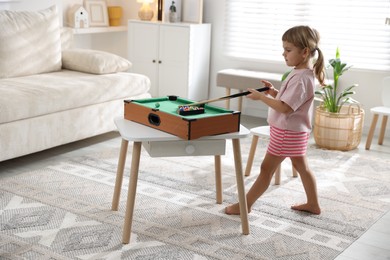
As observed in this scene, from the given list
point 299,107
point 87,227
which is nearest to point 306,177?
point 299,107

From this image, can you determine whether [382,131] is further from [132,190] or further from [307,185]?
[132,190]

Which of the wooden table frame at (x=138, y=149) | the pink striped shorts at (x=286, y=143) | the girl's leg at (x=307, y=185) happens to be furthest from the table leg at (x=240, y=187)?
the girl's leg at (x=307, y=185)

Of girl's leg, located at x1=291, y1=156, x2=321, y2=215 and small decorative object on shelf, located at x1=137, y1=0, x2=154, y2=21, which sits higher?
small decorative object on shelf, located at x1=137, y1=0, x2=154, y2=21

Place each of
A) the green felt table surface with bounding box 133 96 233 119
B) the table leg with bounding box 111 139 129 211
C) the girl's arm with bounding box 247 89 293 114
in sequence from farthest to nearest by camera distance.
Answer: the table leg with bounding box 111 139 129 211 → the girl's arm with bounding box 247 89 293 114 → the green felt table surface with bounding box 133 96 233 119

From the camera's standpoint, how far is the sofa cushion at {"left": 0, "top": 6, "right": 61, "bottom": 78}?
4.13 m

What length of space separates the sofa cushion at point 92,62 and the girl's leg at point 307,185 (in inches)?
74.6

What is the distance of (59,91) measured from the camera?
385 cm

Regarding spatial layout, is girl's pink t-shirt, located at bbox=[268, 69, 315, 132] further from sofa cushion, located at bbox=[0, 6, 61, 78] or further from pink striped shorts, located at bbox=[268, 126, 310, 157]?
sofa cushion, located at bbox=[0, 6, 61, 78]

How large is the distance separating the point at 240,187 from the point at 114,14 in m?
3.40

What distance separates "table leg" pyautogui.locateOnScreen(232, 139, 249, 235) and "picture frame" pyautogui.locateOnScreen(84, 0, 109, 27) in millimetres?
3122

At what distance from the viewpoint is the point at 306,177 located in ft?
9.94

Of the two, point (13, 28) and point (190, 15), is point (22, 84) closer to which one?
point (13, 28)


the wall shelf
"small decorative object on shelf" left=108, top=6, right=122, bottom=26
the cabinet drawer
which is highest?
"small decorative object on shelf" left=108, top=6, right=122, bottom=26

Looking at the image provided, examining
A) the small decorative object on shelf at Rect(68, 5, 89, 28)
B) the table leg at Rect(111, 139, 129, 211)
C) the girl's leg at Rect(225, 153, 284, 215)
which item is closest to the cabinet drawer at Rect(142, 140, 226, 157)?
the table leg at Rect(111, 139, 129, 211)
